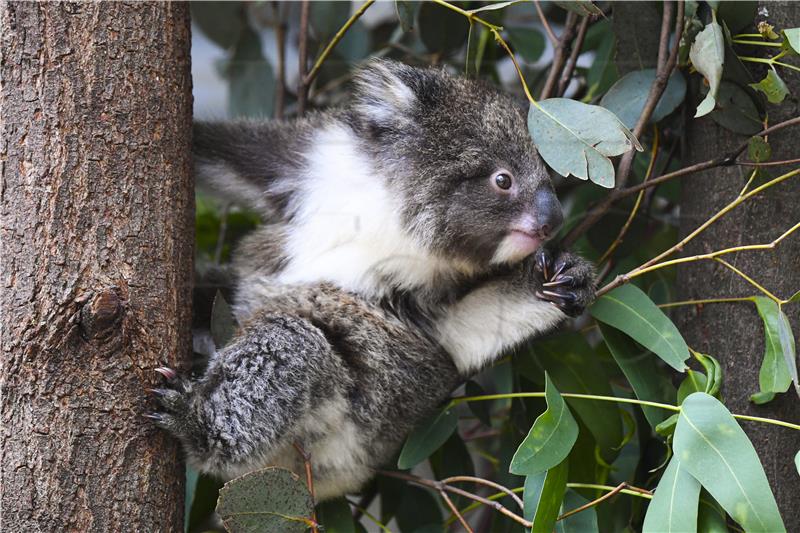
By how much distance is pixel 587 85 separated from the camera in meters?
2.65

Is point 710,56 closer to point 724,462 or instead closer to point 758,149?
point 758,149

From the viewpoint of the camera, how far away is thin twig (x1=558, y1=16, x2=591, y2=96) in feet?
7.54

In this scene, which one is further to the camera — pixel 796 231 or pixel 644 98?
pixel 644 98

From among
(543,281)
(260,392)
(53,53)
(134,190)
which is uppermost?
(53,53)

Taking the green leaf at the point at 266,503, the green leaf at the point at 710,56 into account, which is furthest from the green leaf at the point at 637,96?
the green leaf at the point at 266,503

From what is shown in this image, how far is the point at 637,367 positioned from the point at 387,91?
998mm

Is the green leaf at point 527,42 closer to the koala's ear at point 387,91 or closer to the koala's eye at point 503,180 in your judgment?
the koala's ear at point 387,91

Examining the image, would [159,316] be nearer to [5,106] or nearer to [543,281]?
[5,106]

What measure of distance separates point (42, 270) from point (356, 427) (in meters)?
0.88

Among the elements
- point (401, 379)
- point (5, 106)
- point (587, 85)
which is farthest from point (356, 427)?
point (587, 85)

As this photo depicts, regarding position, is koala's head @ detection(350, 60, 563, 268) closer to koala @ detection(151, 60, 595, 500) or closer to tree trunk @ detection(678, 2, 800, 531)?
koala @ detection(151, 60, 595, 500)

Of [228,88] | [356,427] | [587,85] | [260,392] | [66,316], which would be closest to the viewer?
[66,316]

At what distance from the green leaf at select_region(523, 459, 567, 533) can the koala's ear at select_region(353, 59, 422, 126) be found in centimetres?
100

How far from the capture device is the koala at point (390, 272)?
206 centimetres
